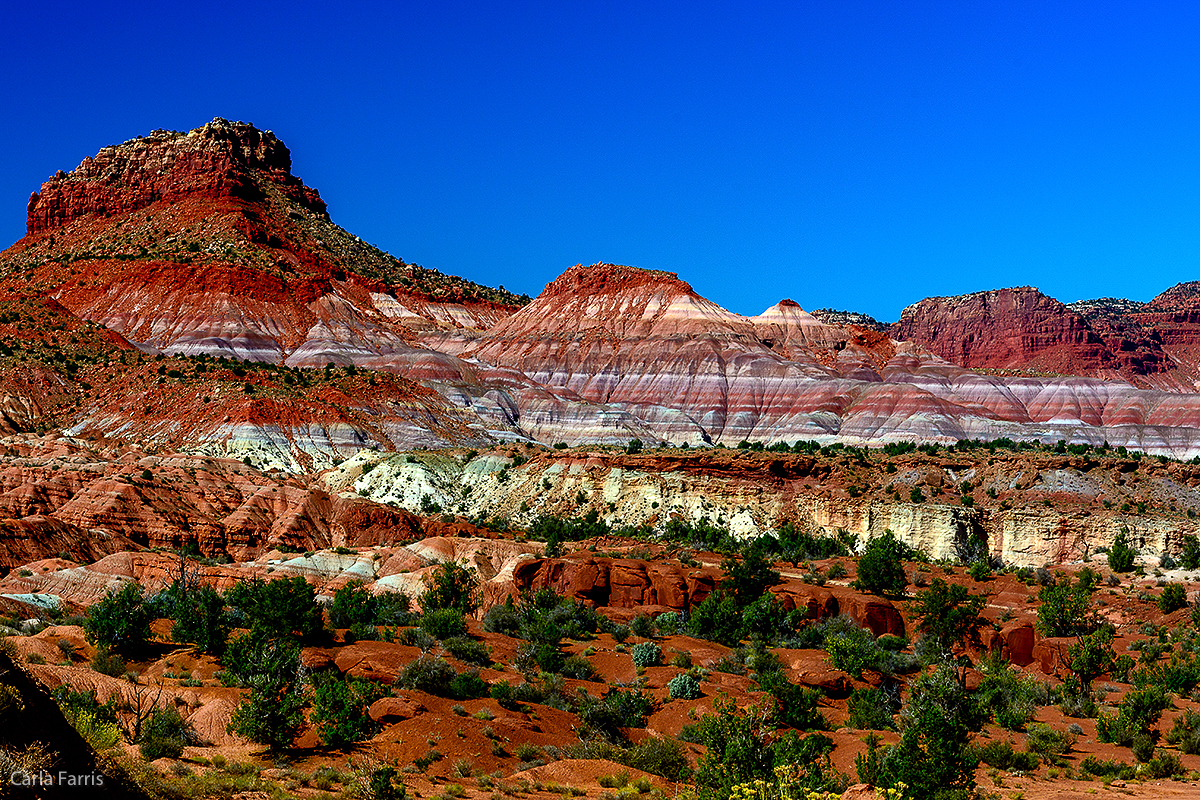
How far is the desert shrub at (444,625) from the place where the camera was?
31.2 meters

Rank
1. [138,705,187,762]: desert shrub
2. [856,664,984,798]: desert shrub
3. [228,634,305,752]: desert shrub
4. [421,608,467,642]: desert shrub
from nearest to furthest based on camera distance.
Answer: [138,705,187,762]: desert shrub
[856,664,984,798]: desert shrub
[228,634,305,752]: desert shrub
[421,608,467,642]: desert shrub

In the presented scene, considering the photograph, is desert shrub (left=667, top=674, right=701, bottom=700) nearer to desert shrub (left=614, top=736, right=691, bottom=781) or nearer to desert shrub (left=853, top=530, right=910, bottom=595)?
desert shrub (left=614, top=736, right=691, bottom=781)

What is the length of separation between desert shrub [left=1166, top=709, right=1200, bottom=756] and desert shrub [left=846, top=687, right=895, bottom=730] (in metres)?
6.60

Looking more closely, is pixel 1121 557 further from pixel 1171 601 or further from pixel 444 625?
pixel 444 625

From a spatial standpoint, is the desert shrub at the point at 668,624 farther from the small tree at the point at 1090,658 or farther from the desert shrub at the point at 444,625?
the small tree at the point at 1090,658

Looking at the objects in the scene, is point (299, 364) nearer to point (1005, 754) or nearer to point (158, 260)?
point (158, 260)

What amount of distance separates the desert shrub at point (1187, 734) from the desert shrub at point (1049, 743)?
247 centimetres

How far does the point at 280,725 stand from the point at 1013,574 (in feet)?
120

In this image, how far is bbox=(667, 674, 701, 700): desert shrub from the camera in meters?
27.0

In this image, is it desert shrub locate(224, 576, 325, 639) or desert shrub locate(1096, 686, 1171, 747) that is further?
desert shrub locate(224, 576, 325, 639)

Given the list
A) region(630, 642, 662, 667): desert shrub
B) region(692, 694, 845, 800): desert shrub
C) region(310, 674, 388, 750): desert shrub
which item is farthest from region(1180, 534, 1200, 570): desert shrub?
region(310, 674, 388, 750): desert shrub

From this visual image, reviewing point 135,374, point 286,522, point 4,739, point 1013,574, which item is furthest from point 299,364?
point 4,739

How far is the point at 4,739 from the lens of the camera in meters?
10.6

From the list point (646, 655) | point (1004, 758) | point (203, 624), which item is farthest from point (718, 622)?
point (203, 624)
